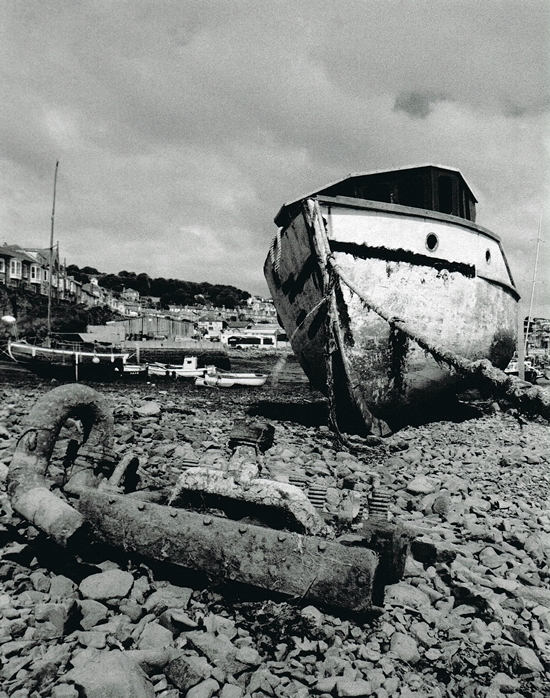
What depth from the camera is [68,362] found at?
28.0 metres

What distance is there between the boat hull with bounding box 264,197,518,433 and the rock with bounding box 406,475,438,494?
8.00 ft

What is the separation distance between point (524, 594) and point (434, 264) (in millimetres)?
6164

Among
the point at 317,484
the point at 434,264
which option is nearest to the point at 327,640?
the point at 317,484

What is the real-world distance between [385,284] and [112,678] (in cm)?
693

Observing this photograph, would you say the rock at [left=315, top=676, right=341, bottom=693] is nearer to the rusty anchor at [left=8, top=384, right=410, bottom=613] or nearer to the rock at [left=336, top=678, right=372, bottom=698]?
the rock at [left=336, top=678, right=372, bottom=698]

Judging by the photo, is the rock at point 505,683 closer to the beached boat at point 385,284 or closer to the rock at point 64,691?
the rock at point 64,691

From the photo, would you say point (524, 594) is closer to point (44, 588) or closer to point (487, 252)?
point (44, 588)

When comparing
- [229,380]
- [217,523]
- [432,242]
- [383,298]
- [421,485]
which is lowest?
[229,380]

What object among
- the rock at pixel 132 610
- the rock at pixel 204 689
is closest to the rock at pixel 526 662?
the rock at pixel 204 689

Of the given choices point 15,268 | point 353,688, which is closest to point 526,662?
point 353,688

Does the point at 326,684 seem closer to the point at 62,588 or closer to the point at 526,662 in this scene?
the point at 526,662

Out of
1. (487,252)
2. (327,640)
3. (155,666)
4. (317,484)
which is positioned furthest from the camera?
(487,252)

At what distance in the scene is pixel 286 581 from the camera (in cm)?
270

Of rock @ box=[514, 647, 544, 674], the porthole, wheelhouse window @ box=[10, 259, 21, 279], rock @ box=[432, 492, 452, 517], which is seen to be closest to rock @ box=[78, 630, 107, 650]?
rock @ box=[514, 647, 544, 674]
